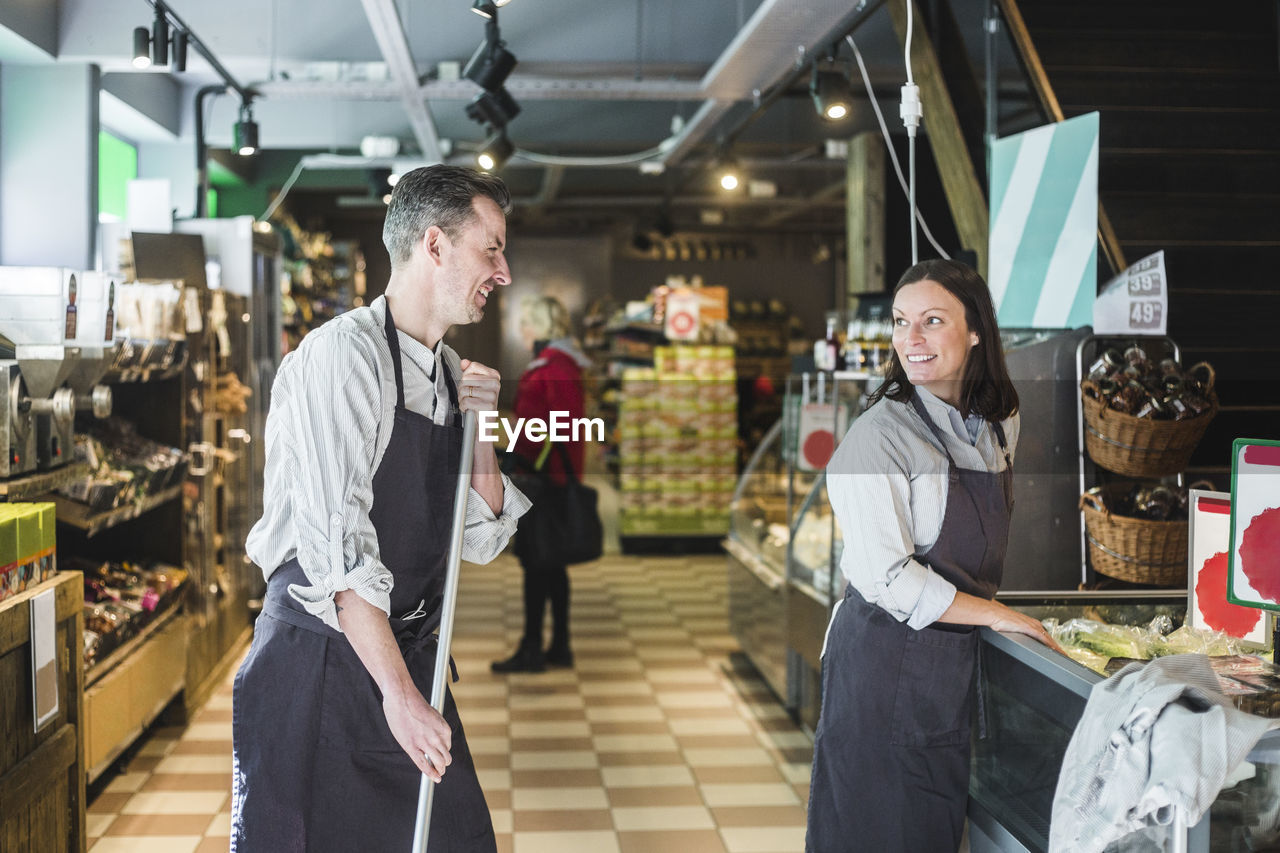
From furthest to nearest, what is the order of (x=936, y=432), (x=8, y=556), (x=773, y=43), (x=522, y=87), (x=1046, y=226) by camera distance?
(x=522, y=87), (x=773, y=43), (x=1046, y=226), (x=8, y=556), (x=936, y=432)

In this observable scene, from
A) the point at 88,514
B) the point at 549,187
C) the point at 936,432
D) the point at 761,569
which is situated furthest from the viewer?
the point at 549,187

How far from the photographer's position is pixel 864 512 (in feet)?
7.53

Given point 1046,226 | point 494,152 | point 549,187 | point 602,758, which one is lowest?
point 602,758

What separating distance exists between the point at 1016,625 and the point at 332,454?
132cm

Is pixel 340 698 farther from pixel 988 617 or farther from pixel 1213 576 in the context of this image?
pixel 1213 576

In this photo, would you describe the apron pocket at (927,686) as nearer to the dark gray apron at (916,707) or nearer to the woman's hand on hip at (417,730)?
the dark gray apron at (916,707)

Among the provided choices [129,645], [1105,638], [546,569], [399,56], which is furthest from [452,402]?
[399,56]

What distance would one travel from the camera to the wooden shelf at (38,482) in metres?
3.10

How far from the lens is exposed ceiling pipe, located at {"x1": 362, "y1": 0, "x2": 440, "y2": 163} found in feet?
17.3

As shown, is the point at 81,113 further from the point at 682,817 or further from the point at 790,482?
the point at 682,817

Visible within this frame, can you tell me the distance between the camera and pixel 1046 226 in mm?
3762

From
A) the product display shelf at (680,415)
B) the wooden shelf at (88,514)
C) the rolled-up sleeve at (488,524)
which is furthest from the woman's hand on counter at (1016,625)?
the product display shelf at (680,415)

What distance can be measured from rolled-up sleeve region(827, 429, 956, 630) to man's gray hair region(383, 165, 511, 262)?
0.87 metres

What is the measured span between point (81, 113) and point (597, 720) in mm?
4723
